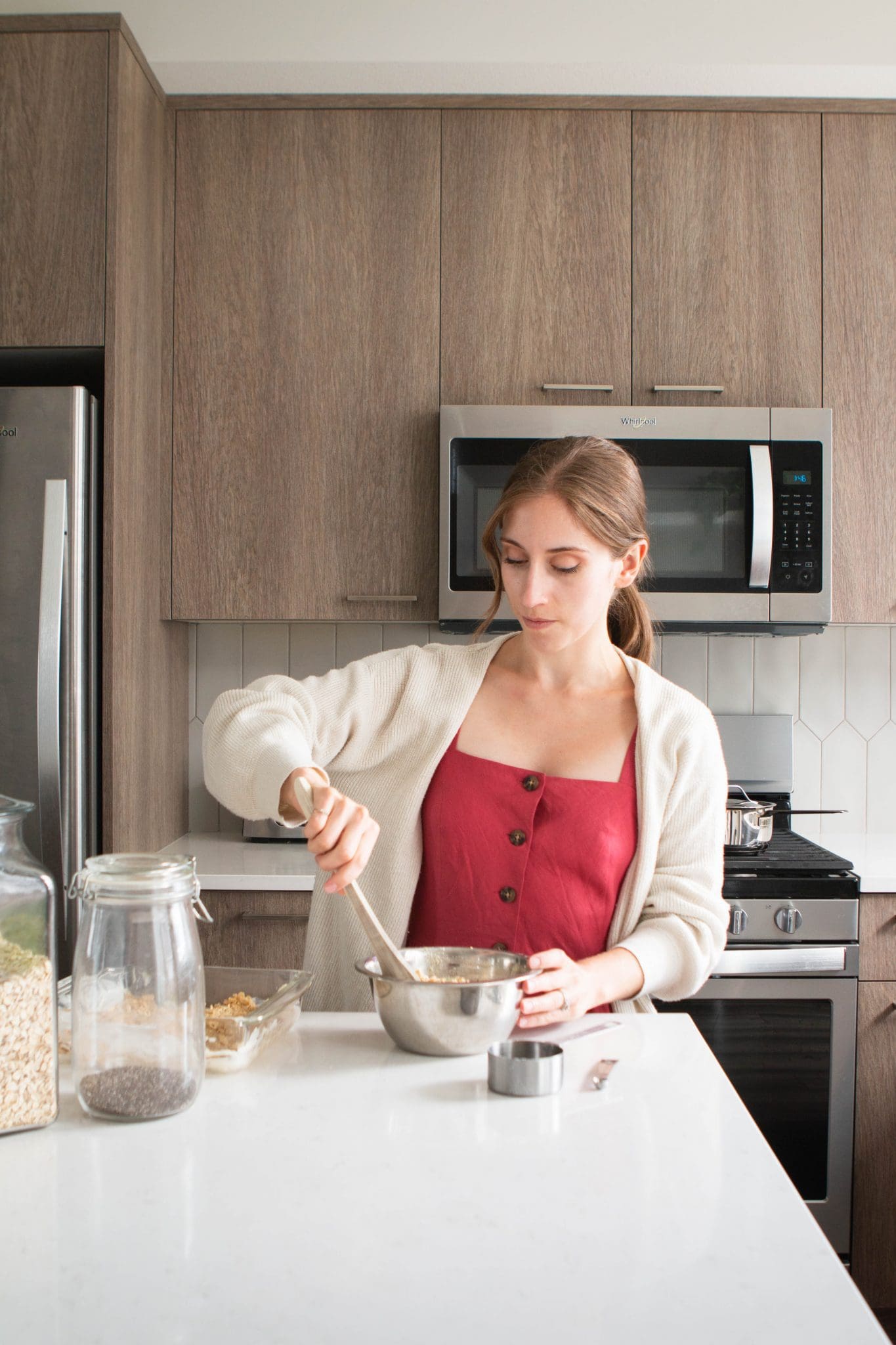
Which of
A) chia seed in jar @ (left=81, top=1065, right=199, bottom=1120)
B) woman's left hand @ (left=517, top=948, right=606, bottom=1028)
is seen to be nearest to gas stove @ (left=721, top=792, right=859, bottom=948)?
woman's left hand @ (left=517, top=948, right=606, bottom=1028)

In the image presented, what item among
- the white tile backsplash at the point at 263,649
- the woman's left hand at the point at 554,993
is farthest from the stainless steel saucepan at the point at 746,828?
the woman's left hand at the point at 554,993

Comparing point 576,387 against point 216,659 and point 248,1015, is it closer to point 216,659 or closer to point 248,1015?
point 216,659

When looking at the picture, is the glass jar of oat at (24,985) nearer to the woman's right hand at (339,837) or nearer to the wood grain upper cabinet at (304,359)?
the woman's right hand at (339,837)

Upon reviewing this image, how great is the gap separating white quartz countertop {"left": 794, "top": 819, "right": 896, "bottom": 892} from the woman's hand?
121 centimetres

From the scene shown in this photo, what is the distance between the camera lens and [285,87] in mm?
2518

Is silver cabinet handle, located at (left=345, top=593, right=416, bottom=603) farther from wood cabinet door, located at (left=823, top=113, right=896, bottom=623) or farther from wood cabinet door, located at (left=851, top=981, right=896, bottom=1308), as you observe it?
wood cabinet door, located at (left=851, top=981, right=896, bottom=1308)

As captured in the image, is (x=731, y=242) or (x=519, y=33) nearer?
(x=519, y=33)

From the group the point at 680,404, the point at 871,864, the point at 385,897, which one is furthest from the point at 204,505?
the point at 871,864

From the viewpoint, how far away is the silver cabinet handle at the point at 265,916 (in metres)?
2.34

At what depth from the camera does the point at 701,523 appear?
2555mm

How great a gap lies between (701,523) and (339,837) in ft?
5.56

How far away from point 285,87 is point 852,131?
126 centimetres

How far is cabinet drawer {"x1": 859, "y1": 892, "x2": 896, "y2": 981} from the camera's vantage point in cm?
231

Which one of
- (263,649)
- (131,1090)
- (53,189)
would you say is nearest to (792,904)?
(263,649)
